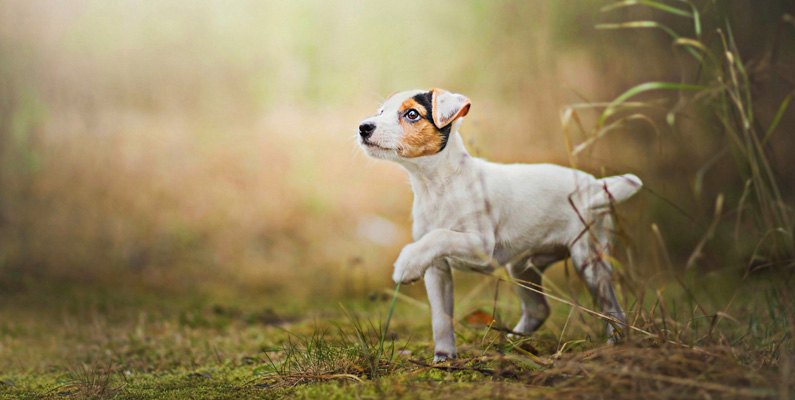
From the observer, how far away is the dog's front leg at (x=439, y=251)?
1.92 meters

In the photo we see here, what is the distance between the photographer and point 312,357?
6.36ft

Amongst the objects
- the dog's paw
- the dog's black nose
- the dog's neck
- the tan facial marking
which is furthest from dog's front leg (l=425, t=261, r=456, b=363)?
the dog's black nose

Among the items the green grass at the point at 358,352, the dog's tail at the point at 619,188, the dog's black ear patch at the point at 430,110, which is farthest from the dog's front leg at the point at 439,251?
the dog's tail at the point at 619,188

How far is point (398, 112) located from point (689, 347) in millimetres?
1158

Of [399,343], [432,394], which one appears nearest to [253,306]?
[399,343]

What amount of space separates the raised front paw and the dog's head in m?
0.37

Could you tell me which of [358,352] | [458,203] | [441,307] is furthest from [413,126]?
[358,352]

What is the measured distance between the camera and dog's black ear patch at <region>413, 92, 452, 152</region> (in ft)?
6.90

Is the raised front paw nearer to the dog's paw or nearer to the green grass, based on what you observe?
the green grass

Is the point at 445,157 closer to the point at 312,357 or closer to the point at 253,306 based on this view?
the point at 312,357

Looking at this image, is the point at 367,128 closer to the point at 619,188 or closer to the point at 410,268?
the point at 410,268

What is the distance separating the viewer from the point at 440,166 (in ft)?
7.11

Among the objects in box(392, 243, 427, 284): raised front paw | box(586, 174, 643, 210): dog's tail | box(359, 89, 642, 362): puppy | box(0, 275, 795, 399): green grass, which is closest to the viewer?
box(0, 275, 795, 399): green grass

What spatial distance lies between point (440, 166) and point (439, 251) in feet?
1.15
